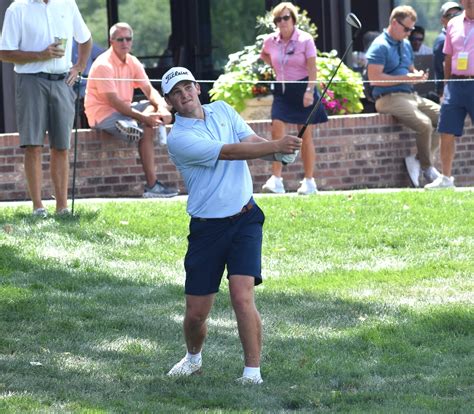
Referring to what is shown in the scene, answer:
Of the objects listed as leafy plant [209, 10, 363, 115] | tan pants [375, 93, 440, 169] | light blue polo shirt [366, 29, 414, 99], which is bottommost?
tan pants [375, 93, 440, 169]

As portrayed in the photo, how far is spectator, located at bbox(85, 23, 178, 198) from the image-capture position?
1336 cm

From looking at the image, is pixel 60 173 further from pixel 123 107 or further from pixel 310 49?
pixel 310 49

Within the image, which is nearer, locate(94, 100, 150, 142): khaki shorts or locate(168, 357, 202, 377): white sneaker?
locate(168, 357, 202, 377): white sneaker

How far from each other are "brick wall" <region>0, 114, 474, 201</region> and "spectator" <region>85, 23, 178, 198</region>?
0.99ft

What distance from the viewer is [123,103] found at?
44.0 feet

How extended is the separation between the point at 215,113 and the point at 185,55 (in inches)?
466

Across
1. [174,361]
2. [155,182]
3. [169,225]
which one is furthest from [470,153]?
[174,361]

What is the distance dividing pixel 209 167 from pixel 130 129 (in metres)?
6.58

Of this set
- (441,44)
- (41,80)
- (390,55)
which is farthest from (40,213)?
(441,44)

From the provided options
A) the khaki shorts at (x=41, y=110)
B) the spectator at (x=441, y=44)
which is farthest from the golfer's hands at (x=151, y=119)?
the spectator at (x=441, y=44)

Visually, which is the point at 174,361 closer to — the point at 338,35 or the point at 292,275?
the point at 292,275

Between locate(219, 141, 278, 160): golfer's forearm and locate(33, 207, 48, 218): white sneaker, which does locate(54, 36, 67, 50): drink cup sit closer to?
locate(33, 207, 48, 218): white sneaker

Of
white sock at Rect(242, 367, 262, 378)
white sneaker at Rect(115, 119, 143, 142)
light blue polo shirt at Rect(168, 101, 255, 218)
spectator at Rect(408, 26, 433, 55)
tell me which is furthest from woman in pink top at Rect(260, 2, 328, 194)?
white sock at Rect(242, 367, 262, 378)

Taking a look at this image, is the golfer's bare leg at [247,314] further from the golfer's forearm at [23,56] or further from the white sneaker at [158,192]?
the white sneaker at [158,192]
